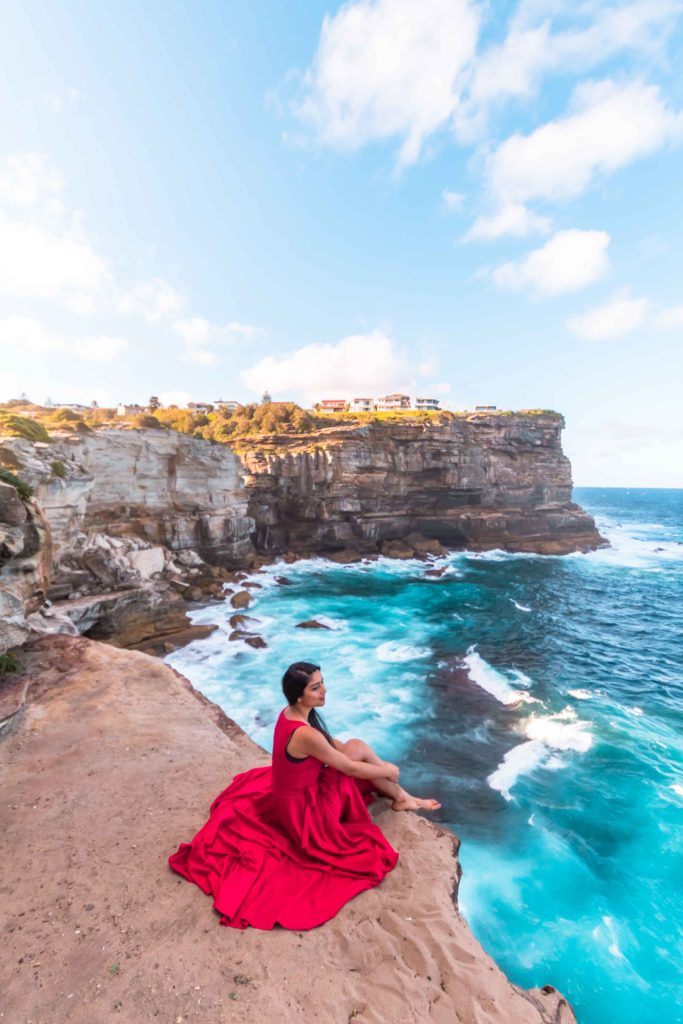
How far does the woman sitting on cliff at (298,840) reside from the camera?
4375mm

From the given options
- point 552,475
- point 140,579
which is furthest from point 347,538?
point 552,475

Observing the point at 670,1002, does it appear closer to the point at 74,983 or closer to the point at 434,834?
the point at 434,834

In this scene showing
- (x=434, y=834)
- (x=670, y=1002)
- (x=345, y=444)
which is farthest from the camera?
(x=345, y=444)

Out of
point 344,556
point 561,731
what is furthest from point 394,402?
point 561,731

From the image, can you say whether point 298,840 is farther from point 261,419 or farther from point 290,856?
point 261,419

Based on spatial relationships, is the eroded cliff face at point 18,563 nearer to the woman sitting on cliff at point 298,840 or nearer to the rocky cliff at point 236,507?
the rocky cliff at point 236,507

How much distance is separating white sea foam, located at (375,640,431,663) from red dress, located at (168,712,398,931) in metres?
16.2

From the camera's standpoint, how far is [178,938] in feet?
13.9

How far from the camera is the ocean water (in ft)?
26.9

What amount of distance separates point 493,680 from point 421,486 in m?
29.8

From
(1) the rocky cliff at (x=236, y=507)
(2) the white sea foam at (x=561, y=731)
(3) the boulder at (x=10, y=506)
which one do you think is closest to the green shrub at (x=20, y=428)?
(1) the rocky cliff at (x=236, y=507)

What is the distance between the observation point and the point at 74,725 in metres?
8.71

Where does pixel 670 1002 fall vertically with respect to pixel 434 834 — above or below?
below

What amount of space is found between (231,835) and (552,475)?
54484 mm
